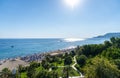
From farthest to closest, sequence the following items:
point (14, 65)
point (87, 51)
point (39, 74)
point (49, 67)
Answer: point (87, 51), point (49, 67), point (14, 65), point (39, 74)

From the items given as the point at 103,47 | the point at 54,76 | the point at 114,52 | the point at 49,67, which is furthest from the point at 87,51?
the point at 54,76

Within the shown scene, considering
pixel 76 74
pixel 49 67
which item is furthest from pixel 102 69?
pixel 49 67

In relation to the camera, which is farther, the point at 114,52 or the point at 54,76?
the point at 114,52

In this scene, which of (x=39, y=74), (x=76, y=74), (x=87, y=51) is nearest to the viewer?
(x=39, y=74)

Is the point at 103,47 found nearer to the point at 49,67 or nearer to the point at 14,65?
the point at 49,67

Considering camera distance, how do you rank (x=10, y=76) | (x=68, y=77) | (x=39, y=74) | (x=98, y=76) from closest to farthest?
1. (x=98, y=76)
2. (x=39, y=74)
3. (x=10, y=76)
4. (x=68, y=77)

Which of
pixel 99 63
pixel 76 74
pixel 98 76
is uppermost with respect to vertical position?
pixel 99 63

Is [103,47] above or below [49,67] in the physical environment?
above

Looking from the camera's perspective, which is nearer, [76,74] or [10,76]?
[10,76]

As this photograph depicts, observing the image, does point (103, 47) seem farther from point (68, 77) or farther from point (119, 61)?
point (68, 77)
